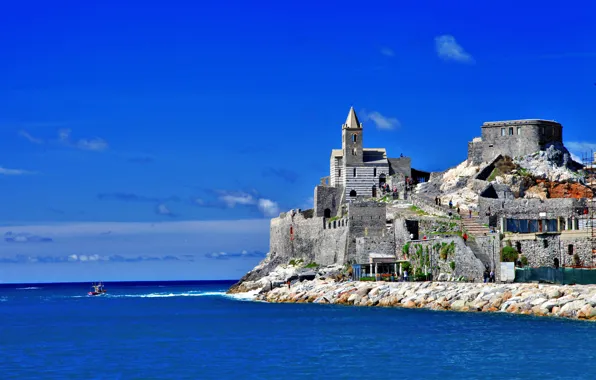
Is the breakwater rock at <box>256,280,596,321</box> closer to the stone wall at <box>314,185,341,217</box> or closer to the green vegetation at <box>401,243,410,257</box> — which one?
the green vegetation at <box>401,243,410,257</box>

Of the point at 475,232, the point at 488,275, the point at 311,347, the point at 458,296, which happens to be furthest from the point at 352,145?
the point at 311,347

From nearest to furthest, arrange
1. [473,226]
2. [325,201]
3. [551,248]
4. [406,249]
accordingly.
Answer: [551,248] → [473,226] → [406,249] → [325,201]

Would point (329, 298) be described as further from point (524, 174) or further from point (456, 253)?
point (524, 174)

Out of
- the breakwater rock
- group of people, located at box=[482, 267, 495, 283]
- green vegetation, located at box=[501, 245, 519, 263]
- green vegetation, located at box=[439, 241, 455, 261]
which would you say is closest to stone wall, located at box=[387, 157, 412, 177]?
the breakwater rock

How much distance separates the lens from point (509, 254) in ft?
183

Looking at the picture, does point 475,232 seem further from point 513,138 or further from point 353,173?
point 353,173

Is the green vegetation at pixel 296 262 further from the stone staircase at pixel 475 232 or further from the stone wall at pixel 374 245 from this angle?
the stone staircase at pixel 475 232

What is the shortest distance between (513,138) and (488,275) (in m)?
24.8

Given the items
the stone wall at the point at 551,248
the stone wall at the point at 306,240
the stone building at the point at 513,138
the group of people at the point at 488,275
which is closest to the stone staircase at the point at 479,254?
the group of people at the point at 488,275

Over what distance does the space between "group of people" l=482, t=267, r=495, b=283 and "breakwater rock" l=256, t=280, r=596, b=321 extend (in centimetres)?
156

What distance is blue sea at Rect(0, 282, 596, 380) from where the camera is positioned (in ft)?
105

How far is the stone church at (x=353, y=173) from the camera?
8269 cm

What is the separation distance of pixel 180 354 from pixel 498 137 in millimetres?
47059

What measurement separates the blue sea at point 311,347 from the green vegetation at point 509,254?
6.42m
